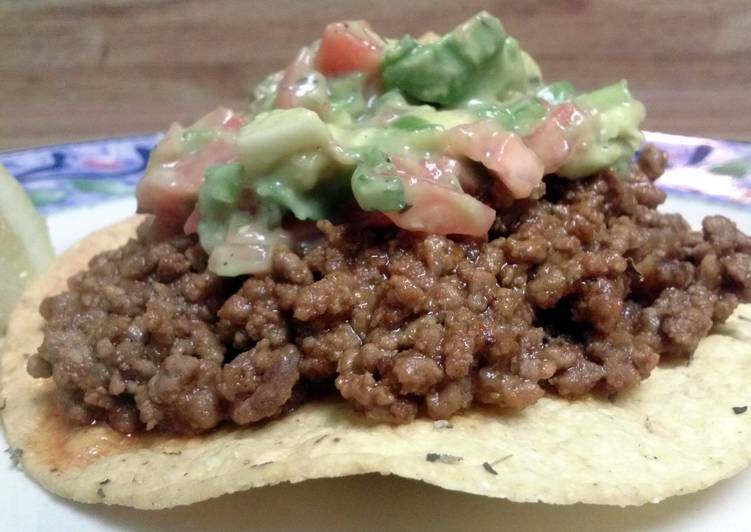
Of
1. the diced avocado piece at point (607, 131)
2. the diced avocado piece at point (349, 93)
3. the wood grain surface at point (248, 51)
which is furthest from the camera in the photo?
the wood grain surface at point (248, 51)

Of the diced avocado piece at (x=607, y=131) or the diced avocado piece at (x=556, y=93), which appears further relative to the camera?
the diced avocado piece at (x=556, y=93)

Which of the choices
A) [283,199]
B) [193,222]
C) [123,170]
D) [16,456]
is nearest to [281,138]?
[283,199]

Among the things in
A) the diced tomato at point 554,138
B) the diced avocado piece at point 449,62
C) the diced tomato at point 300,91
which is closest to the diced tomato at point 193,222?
the diced tomato at point 300,91

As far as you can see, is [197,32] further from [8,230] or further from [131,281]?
[131,281]

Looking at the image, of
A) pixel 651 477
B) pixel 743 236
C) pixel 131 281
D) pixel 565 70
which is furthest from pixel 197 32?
pixel 651 477

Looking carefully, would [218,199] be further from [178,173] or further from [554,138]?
[554,138]

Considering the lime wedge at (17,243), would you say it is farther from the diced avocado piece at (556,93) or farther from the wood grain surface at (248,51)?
the wood grain surface at (248,51)
